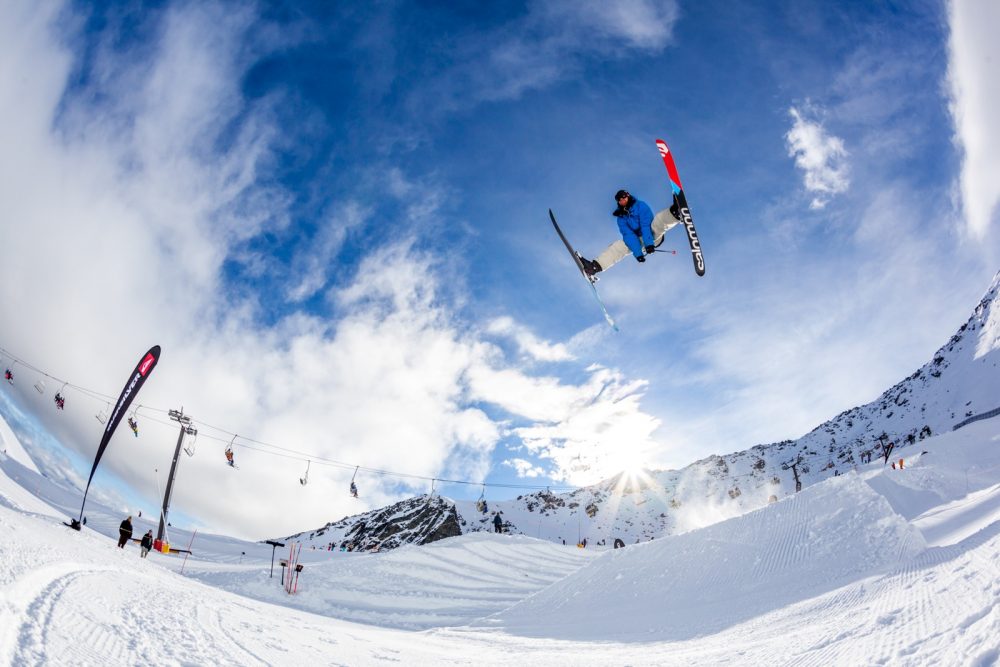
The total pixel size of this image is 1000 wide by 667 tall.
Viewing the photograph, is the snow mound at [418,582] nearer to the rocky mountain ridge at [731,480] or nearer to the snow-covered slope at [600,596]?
the snow-covered slope at [600,596]

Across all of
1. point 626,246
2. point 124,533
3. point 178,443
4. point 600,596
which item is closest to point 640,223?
point 626,246

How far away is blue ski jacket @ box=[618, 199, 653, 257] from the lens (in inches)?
424

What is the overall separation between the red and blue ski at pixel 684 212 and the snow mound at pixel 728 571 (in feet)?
22.3

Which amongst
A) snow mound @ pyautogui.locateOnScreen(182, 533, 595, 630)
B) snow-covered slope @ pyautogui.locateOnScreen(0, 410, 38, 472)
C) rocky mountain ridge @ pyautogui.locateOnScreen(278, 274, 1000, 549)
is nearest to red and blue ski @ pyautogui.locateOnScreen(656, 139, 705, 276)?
snow mound @ pyautogui.locateOnScreen(182, 533, 595, 630)

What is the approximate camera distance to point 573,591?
605 inches

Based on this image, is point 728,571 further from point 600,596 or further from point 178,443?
point 178,443

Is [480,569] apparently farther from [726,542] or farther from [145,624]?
[145,624]

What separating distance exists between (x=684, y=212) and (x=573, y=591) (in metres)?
11.7

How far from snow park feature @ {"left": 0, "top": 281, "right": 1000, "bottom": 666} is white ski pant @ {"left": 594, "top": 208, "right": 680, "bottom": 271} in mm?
7304

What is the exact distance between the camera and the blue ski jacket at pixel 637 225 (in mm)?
10766

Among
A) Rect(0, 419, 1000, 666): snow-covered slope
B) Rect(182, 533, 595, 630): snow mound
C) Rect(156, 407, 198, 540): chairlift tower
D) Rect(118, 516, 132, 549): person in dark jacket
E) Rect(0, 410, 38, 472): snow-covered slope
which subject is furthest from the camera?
Rect(0, 410, 38, 472): snow-covered slope

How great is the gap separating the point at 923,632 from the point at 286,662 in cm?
608

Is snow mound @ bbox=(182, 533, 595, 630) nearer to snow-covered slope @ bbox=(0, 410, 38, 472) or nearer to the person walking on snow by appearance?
the person walking on snow

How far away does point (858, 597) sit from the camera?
754 cm
